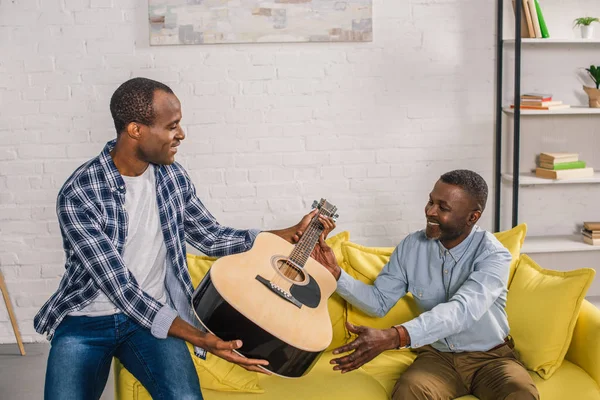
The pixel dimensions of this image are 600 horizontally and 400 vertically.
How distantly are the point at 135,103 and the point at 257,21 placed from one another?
1581 mm

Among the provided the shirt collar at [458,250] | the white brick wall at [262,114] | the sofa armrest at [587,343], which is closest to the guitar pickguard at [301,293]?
the shirt collar at [458,250]

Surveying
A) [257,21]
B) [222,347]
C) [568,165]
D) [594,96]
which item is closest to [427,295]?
[222,347]

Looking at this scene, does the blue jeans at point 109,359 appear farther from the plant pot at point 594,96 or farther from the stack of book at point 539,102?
the plant pot at point 594,96

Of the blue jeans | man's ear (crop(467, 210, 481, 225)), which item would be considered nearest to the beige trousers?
man's ear (crop(467, 210, 481, 225))

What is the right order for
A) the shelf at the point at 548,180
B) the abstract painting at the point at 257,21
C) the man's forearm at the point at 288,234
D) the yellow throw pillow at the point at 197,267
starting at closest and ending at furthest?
the man's forearm at the point at 288,234
the yellow throw pillow at the point at 197,267
the abstract painting at the point at 257,21
the shelf at the point at 548,180

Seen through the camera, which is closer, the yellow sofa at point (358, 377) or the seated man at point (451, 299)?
the seated man at point (451, 299)

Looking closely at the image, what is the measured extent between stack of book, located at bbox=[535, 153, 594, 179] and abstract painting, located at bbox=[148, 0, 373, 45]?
1140mm

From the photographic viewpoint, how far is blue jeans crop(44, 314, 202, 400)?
2.02 m

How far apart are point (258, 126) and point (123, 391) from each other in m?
1.72

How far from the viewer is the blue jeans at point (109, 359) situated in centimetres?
202

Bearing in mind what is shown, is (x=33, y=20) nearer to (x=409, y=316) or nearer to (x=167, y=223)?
(x=167, y=223)

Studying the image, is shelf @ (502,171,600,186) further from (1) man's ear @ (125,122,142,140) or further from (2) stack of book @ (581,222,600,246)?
(1) man's ear @ (125,122,142,140)

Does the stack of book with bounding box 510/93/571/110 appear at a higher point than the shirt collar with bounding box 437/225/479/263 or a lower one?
higher

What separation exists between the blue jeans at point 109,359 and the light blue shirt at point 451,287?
671 mm
